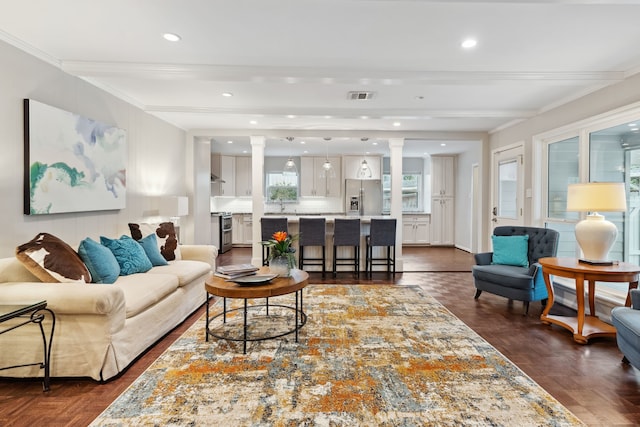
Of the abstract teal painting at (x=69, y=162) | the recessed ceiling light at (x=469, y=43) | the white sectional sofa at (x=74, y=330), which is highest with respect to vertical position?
the recessed ceiling light at (x=469, y=43)

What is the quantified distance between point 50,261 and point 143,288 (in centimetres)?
65

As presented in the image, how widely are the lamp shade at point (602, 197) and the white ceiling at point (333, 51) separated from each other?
114 centimetres

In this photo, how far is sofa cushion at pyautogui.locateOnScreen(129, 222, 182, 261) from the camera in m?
3.99

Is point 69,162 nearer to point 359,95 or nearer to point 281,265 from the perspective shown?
point 281,265

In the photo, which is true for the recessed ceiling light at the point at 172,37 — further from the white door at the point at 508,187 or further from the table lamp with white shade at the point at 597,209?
the white door at the point at 508,187

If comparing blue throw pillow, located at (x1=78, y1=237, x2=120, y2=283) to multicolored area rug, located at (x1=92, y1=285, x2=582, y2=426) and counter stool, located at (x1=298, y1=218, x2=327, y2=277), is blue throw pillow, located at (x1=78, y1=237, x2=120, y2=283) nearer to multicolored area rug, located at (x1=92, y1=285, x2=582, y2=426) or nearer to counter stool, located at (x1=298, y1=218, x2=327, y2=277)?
multicolored area rug, located at (x1=92, y1=285, x2=582, y2=426)

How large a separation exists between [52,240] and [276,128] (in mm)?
3892

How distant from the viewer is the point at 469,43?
2818 millimetres

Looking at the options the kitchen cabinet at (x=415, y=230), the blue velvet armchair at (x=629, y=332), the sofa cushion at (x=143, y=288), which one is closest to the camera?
the blue velvet armchair at (x=629, y=332)

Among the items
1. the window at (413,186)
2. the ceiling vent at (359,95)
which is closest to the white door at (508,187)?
the ceiling vent at (359,95)

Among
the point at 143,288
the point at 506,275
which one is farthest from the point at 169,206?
the point at 506,275

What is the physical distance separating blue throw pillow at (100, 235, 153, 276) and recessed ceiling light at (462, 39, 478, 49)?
138 inches

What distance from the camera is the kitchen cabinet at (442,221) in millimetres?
8938

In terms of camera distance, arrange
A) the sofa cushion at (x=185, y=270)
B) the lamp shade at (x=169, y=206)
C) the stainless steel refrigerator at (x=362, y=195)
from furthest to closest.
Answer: the stainless steel refrigerator at (x=362, y=195) < the lamp shade at (x=169, y=206) < the sofa cushion at (x=185, y=270)
